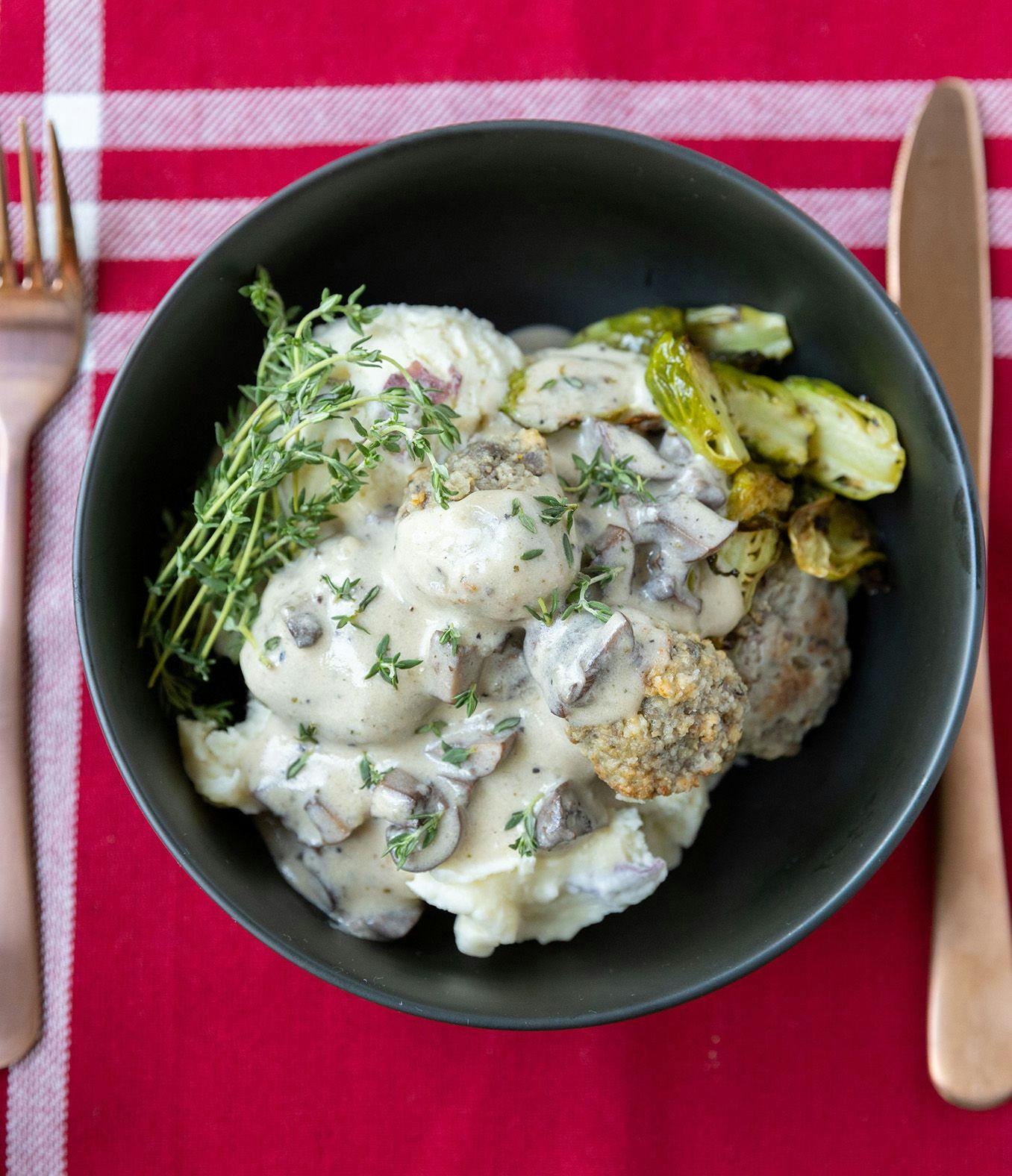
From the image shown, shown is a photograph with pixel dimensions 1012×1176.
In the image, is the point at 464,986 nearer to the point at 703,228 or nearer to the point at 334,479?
the point at 334,479

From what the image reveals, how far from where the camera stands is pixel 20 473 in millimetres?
2760

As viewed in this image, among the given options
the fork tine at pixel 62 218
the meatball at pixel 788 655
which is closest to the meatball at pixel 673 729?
the meatball at pixel 788 655

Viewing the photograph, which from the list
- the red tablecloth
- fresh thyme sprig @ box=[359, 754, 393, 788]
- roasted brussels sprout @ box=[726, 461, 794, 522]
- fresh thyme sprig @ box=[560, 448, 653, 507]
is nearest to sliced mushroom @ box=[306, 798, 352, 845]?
fresh thyme sprig @ box=[359, 754, 393, 788]

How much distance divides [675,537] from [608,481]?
19cm

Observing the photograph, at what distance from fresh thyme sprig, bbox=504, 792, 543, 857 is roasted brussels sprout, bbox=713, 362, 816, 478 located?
1.00 metres

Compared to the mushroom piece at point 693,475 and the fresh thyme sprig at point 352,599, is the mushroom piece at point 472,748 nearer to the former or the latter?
the fresh thyme sprig at point 352,599

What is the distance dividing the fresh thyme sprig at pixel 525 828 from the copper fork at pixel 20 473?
4.43 ft

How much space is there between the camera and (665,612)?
2314 mm

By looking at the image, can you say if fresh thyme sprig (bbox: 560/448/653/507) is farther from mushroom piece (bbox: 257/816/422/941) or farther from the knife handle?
the knife handle

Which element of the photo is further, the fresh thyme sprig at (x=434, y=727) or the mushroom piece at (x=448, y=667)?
the fresh thyme sprig at (x=434, y=727)

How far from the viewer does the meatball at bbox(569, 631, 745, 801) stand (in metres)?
2.16

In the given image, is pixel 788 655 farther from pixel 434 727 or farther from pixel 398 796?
pixel 398 796

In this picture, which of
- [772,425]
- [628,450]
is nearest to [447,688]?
[628,450]

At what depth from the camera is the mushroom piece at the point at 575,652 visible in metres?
2.12
